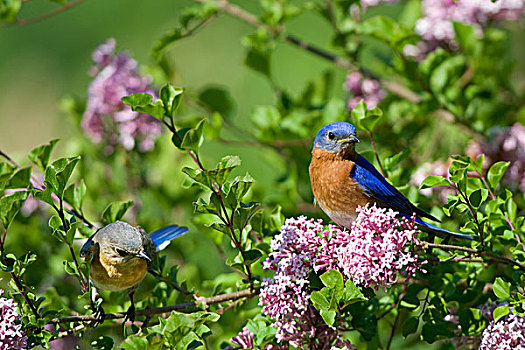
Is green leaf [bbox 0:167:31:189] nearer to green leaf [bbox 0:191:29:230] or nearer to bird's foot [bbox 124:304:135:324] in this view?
green leaf [bbox 0:191:29:230]

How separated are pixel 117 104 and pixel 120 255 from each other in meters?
1.07

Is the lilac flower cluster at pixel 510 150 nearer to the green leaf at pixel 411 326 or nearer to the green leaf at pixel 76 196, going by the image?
the green leaf at pixel 411 326

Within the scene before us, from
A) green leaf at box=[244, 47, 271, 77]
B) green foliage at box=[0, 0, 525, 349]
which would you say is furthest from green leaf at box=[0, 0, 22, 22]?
green leaf at box=[244, 47, 271, 77]

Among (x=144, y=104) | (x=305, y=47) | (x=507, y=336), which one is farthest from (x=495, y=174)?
(x=305, y=47)

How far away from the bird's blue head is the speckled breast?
1.0 inches

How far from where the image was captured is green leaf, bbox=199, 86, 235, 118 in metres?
3.04

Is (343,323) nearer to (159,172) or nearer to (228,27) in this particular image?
(159,172)

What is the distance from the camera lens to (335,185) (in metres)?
2.05

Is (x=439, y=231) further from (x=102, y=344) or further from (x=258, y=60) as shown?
(x=258, y=60)

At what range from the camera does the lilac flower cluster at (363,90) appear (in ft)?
10.1

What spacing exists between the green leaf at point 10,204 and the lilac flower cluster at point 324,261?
673mm

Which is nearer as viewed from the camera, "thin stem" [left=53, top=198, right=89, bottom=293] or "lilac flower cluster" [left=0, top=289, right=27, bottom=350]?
"lilac flower cluster" [left=0, top=289, right=27, bottom=350]

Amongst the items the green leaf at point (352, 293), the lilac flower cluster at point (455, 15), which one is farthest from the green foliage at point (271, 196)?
the lilac flower cluster at point (455, 15)

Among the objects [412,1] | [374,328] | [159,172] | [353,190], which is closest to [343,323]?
[374,328]
